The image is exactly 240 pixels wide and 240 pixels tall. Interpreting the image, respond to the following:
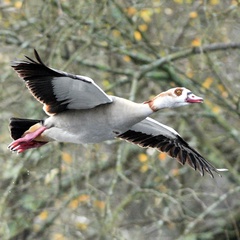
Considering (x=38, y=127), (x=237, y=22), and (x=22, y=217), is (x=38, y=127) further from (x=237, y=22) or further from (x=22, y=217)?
(x=237, y=22)

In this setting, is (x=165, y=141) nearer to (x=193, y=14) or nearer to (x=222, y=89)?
(x=193, y=14)

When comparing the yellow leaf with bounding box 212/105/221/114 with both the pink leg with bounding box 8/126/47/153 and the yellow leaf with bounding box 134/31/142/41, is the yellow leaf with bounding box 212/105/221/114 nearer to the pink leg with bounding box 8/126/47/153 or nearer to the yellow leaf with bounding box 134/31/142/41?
the yellow leaf with bounding box 134/31/142/41

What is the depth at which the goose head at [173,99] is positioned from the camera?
5922 mm

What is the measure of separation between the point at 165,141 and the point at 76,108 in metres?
1.07

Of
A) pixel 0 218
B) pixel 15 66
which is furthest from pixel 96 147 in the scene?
pixel 15 66

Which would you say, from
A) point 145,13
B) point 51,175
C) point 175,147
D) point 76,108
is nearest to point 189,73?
point 145,13

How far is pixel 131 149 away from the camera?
9398 millimetres

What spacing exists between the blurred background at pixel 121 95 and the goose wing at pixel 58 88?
153 centimetres

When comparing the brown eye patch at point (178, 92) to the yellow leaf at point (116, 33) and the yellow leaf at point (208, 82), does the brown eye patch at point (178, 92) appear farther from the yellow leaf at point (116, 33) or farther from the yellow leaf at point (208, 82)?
the yellow leaf at point (208, 82)

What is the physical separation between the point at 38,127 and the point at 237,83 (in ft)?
11.6

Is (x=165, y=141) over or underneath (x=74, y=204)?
over

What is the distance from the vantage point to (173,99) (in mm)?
5984

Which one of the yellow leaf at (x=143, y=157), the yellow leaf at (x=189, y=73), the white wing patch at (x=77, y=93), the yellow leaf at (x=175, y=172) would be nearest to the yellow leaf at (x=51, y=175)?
the yellow leaf at (x=143, y=157)

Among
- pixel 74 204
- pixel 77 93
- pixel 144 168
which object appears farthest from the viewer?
pixel 144 168
